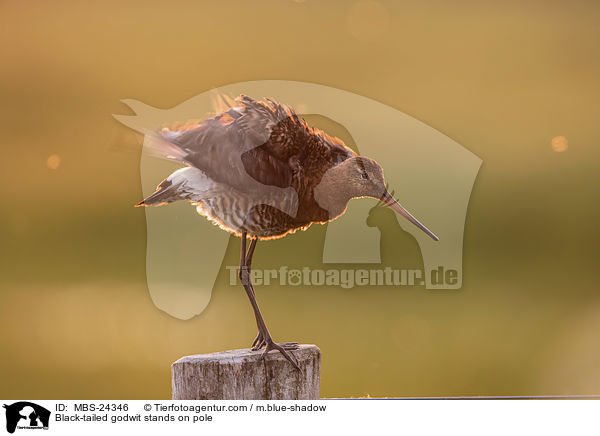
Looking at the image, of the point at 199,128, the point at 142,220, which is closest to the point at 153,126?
the point at 199,128

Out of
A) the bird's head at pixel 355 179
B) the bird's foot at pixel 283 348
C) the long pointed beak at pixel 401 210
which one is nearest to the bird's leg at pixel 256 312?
the bird's foot at pixel 283 348

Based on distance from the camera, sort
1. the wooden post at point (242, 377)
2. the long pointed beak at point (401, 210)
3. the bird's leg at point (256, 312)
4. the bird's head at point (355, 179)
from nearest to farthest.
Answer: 1. the wooden post at point (242, 377)
2. the bird's leg at point (256, 312)
3. the bird's head at point (355, 179)
4. the long pointed beak at point (401, 210)

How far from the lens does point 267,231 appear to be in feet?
8.25

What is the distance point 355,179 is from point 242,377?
3.31 ft

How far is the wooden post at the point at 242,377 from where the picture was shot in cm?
218

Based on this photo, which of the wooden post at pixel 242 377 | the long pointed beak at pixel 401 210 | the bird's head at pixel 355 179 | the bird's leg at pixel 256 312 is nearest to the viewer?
the wooden post at pixel 242 377

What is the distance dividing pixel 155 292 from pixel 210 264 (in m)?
0.32
